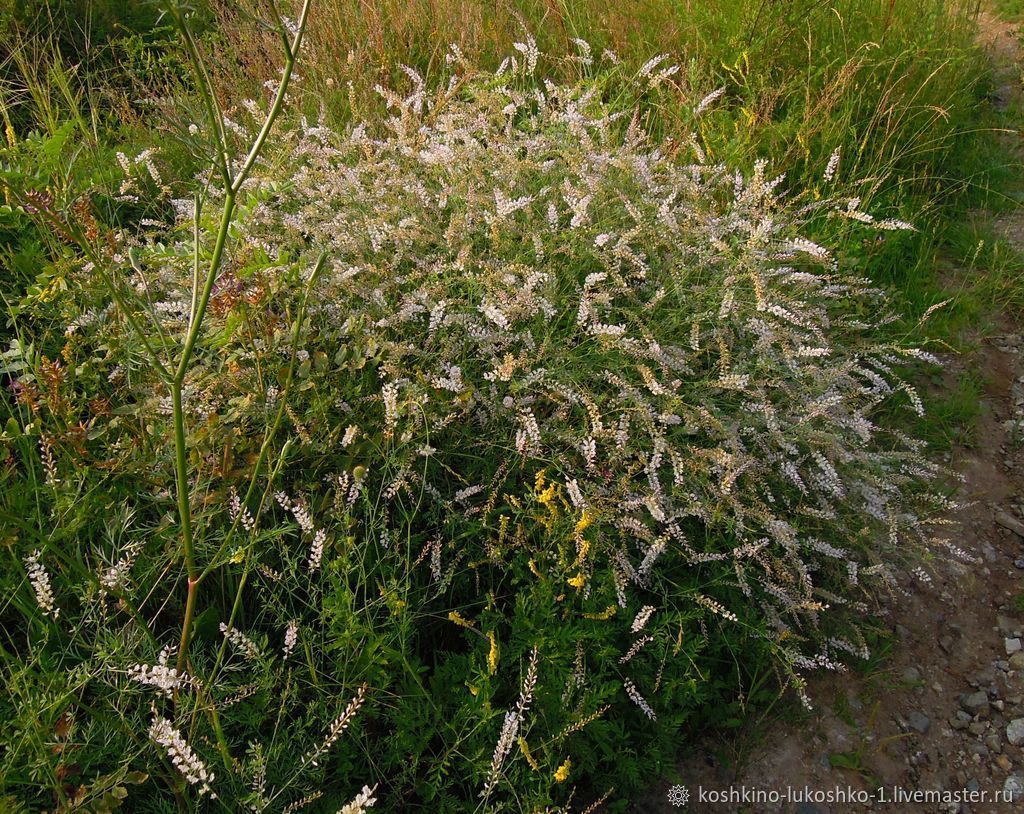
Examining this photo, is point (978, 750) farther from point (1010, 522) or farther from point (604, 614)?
point (604, 614)

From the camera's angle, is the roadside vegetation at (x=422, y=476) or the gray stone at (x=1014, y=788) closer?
the roadside vegetation at (x=422, y=476)

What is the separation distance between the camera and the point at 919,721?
8.54 feet

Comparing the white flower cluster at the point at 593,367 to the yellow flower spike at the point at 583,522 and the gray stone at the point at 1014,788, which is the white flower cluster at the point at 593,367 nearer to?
the yellow flower spike at the point at 583,522

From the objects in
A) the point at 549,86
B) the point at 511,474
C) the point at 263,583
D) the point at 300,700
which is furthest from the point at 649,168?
the point at 300,700

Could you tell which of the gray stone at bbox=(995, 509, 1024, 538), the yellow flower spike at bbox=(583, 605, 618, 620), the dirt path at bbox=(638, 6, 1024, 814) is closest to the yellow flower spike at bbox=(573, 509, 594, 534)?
the yellow flower spike at bbox=(583, 605, 618, 620)

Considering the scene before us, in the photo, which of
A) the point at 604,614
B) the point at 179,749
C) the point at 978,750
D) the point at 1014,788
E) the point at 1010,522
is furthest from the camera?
the point at 1010,522

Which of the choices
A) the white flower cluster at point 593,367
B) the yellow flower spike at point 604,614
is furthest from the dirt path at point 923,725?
the yellow flower spike at point 604,614

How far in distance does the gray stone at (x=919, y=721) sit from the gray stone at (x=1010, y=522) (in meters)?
1.05

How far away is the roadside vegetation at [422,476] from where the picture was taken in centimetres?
183

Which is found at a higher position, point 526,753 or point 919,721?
point 526,753

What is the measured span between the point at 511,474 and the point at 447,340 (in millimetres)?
471

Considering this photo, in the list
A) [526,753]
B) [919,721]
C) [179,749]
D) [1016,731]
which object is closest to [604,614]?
[526,753]

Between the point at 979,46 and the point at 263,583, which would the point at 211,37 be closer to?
the point at 263,583

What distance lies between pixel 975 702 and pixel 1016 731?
135mm
